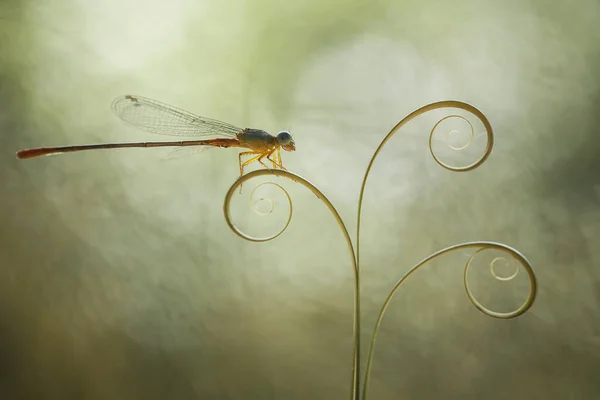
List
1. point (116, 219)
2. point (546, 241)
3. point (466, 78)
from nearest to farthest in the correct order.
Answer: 1. point (546, 241)
2. point (466, 78)
3. point (116, 219)

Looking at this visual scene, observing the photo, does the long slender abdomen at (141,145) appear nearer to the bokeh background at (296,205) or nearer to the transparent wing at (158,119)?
the transparent wing at (158,119)

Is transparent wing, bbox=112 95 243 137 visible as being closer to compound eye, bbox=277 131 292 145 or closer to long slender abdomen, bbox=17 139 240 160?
long slender abdomen, bbox=17 139 240 160

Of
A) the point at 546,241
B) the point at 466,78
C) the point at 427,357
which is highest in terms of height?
the point at 466,78

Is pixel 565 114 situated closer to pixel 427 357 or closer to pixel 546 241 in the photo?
pixel 546 241

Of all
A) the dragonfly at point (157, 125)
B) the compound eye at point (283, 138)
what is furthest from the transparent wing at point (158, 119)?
the compound eye at point (283, 138)

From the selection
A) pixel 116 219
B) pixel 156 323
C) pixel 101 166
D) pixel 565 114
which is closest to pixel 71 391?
pixel 156 323
